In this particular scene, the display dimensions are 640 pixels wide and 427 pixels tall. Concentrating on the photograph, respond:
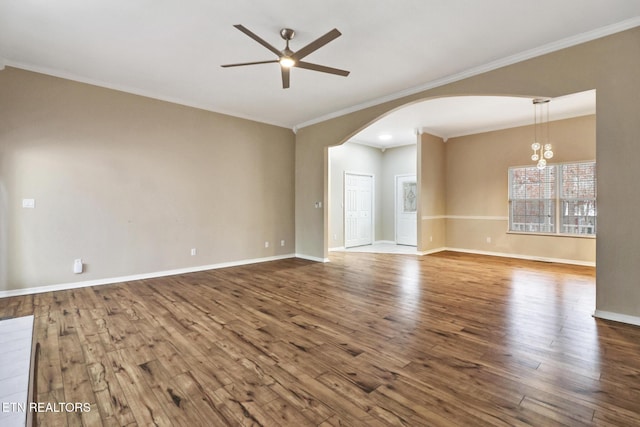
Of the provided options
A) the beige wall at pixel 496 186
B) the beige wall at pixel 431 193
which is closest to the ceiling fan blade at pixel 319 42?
the beige wall at pixel 431 193

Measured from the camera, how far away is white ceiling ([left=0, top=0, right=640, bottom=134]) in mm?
2773

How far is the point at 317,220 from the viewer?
6457mm

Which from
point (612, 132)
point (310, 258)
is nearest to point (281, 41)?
point (612, 132)

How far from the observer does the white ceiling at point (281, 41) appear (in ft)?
9.10

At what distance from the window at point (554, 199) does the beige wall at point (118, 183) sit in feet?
19.0

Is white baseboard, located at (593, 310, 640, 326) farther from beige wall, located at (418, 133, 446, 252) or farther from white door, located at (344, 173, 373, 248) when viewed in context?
white door, located at (344, 173, 373, 248)

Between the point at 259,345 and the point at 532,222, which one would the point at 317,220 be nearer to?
the point at 259,345

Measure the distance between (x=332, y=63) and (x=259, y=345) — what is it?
346cm

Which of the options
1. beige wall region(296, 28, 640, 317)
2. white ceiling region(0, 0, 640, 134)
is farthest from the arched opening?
beige wall region(296, 28, 640, 317)

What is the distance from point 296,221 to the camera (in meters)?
6.93

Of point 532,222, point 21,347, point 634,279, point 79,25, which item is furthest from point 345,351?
point 532,222

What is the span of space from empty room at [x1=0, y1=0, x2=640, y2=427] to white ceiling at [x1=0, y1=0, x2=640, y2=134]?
0.10 ft

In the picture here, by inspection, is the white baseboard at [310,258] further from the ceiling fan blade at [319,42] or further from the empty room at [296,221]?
the ceiling fan blade at [319,42]

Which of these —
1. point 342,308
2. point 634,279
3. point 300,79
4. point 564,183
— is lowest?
point 342,308
